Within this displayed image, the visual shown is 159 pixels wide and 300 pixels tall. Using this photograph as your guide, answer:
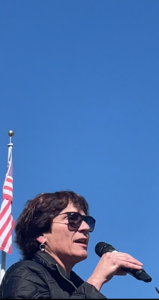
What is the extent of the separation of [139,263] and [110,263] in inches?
8.4

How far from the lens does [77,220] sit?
15.4 ft

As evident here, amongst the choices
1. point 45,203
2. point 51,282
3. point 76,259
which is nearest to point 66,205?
point 45,203

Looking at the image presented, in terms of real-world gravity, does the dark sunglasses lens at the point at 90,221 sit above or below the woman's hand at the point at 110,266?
above

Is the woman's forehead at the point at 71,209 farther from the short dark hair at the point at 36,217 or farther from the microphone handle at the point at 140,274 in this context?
the microphone handle at the point at 140,274

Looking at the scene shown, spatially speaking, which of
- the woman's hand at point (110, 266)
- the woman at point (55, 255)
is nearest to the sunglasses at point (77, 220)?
the woman at point (55, 255)

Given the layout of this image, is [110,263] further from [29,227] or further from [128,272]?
[29,227]

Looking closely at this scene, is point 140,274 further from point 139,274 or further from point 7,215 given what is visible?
point 7,215

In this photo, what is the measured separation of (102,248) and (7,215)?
7.90 meters

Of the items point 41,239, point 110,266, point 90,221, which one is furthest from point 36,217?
point 110,266

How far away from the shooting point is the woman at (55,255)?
4.09 metres

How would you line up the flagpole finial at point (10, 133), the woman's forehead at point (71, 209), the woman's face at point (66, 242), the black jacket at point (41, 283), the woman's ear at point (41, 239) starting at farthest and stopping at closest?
the flagpole finial at point (10, 133) < the woman's forehead at point (71, 209) < the woman's ear at point (41, 239) < the woman's face at point (66, 242) < the black jacket at point (41, 283)

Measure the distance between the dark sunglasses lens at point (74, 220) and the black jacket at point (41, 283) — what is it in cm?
34

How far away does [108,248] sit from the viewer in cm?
462

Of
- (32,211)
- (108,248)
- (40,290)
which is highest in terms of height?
(32,211)
